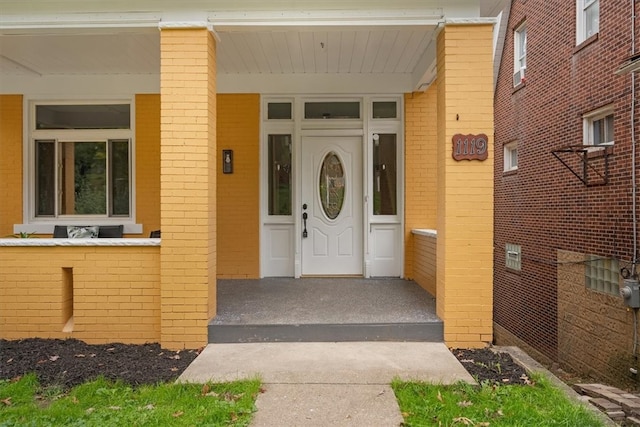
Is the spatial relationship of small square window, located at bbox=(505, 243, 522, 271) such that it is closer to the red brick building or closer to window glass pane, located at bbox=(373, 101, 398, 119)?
the red brick building

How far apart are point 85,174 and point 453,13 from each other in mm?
6028

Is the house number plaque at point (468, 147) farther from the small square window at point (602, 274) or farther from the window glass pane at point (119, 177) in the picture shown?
the small square window at point (602, 274)

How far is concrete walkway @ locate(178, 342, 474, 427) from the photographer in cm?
311

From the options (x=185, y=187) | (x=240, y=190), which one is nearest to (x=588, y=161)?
(x=240, y=190)

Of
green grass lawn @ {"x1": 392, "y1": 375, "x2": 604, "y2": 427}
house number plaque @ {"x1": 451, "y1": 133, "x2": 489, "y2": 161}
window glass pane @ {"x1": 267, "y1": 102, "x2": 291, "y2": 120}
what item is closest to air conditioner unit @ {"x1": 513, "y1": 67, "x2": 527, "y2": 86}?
window glass pane @ {"x1": 267, "y1": 102, "x2": 291, "y2": 120}

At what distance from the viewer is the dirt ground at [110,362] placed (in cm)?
378

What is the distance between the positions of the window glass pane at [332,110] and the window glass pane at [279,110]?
293mm

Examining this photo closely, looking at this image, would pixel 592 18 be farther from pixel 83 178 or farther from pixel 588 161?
pixel 83 178

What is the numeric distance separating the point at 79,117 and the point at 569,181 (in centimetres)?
1051

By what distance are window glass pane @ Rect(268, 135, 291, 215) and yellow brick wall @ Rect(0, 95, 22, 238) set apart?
3.99 meters

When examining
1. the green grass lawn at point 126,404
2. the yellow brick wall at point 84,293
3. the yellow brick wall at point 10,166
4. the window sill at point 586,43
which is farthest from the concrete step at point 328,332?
the window sill at point 586,43

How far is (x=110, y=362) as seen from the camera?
415 centimetres

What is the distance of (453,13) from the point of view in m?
4.53

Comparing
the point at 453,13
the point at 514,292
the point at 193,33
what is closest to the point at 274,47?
the point at 193,33
